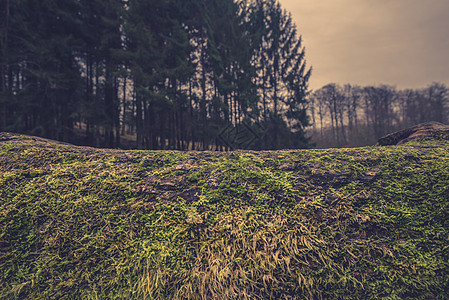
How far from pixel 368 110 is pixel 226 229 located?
118 ft

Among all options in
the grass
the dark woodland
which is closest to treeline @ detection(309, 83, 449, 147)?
the dark woodland

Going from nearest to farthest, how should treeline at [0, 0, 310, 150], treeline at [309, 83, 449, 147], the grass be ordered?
the grass < treeline at [0, 0, 310, 150] < treeline at [309, 83, 449, 147]

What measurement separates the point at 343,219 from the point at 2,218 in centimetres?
291

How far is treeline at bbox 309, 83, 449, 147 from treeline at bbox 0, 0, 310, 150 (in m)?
14.5

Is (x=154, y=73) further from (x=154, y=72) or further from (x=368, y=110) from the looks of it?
(x=368, y=110)

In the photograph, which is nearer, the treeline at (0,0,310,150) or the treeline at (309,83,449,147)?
the treeline at (0,0,310,150)

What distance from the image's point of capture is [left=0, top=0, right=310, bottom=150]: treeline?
11.5 meters

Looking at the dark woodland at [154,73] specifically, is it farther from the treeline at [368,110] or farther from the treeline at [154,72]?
the treeline at [368,110]

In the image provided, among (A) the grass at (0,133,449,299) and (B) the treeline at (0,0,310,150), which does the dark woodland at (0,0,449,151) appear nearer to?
(B) the treeline at (0,0,310,150)

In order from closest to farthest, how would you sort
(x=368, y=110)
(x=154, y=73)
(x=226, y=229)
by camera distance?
(x=226, y=229)
(x=154, y=73)
(x=368, y=110)

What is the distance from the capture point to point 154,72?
12789mm

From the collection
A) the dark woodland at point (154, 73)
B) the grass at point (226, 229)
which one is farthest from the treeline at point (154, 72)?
the grass at point (226, 229)

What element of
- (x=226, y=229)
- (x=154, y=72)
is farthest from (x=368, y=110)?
(x=226, y=229)

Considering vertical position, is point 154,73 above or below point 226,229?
above
